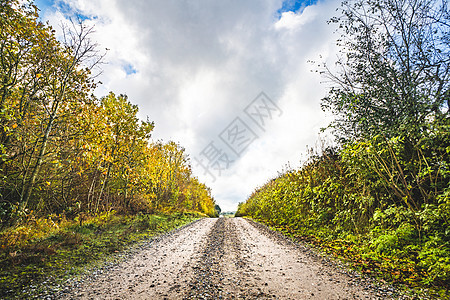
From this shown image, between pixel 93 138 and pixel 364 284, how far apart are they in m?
10.1

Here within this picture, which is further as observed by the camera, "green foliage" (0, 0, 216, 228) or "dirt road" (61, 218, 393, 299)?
"green foliage" (0, 0, 216, 228)

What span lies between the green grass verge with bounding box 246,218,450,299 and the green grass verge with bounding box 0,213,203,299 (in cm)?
683

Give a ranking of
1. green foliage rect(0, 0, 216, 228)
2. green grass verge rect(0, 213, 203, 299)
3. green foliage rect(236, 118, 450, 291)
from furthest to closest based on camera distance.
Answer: green foliage rect(0, 0, 216, 228) < green foliage rect(236, 118, 450, 291) < green grass verge rect(0, 213, 203, 299)

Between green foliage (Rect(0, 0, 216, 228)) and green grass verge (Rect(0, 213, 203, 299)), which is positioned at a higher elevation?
green foliage (Rect(0, 0, 216, 228))

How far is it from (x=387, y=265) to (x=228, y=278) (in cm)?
381

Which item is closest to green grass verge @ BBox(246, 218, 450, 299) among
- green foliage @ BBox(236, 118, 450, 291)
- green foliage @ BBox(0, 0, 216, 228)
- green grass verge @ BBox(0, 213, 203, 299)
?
green foliage @ BBox(236, 118, 450, 291)

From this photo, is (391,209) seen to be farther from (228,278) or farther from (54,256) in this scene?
(54,256)

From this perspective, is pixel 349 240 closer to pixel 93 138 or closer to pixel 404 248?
pixel 404 248

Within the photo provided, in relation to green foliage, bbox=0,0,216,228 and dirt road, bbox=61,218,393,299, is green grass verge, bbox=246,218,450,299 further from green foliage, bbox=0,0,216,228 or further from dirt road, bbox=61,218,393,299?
green foliage, bbox=0,0,216,228

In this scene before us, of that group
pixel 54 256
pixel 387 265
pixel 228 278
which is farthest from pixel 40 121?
pixel 387 265

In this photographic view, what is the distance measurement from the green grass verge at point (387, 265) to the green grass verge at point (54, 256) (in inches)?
269

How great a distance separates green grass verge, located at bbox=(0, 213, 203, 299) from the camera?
3900 millimetres

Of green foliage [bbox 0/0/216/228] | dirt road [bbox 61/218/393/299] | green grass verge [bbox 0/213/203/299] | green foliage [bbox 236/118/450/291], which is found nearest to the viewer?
dirt road [bbox 61/218/393/299]

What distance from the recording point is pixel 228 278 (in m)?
4.09
